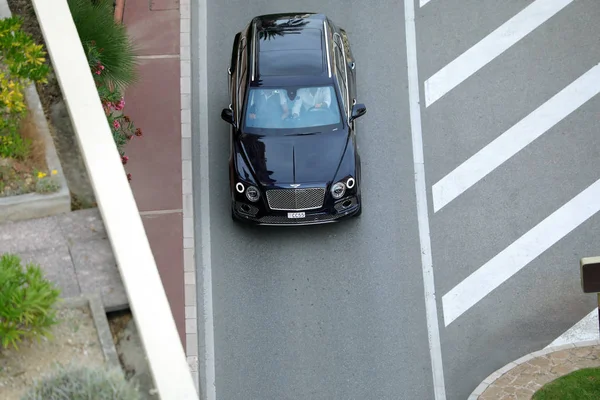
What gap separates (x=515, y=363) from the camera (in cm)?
1248

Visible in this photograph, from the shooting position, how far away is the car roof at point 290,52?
14023 mm

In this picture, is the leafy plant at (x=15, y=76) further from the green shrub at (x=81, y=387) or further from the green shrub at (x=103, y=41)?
the green shrub at (x=81, y=387)

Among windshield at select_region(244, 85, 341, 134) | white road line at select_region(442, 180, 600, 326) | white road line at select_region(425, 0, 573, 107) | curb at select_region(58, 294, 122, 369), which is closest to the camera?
curb at select_region(58, 294, 122, 369)

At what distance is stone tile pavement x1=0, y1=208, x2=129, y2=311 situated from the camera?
24.7 feet

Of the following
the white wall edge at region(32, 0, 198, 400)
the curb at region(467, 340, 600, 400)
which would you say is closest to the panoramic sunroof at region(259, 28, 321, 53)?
the white wall edge at region(32, 0, 198, 400)

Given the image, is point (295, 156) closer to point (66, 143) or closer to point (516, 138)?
point (516, 138)

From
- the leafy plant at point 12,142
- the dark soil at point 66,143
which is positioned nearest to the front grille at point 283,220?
the dark soil at point 66,143

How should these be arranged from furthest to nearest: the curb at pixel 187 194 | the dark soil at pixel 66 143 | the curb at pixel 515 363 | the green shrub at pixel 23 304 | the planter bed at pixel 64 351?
the curb at pixel 187 194 → the curb at pixel 515 363 → the dark soil at pixel 66 143 → the planter bed at pixel 64 351 → the green shrub at pixel 23 304

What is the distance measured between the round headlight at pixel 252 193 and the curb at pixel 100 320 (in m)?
6.38

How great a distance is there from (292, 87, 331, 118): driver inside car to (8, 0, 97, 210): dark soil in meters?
4.75

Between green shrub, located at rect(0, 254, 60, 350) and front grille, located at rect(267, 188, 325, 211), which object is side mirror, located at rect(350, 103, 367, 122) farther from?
green shrub, located at rect(0, 254, 60, 350)

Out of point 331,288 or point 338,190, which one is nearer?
point 331,288

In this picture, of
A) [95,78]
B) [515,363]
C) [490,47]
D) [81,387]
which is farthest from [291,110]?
[81,387]

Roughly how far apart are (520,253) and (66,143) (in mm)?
7468
